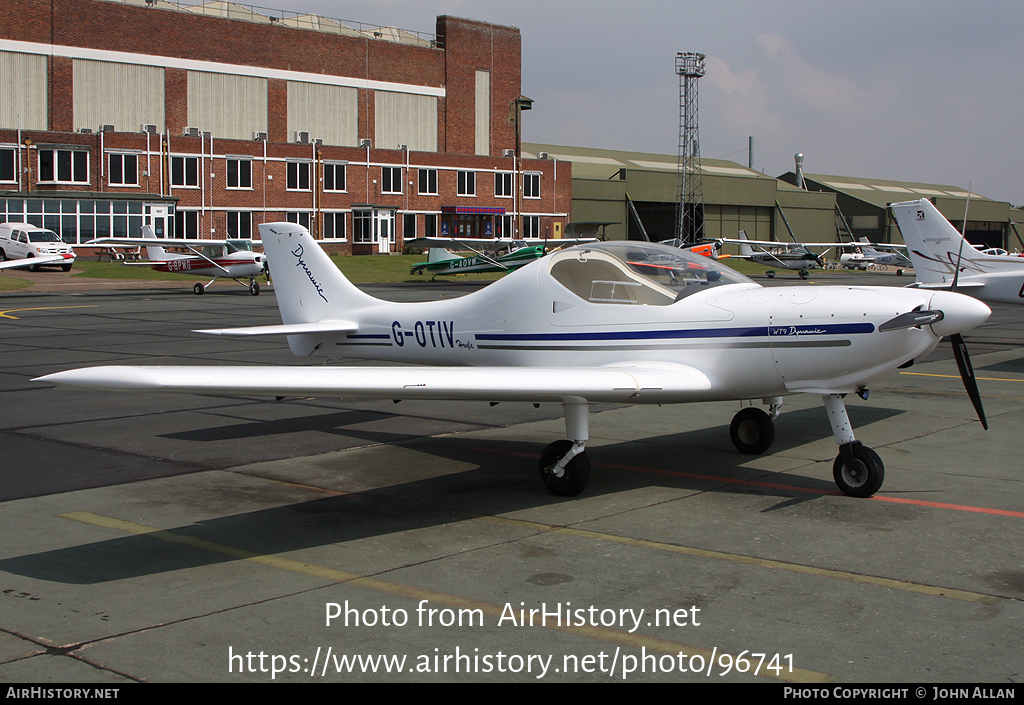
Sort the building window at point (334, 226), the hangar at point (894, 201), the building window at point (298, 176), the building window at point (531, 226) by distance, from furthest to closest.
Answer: the hangar at point (894, 201) < the building window at point (531, 226) < the building window at point (334, 226) < the building window at point (298, 176)

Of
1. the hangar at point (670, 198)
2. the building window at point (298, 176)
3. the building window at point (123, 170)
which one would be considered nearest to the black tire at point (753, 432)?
the building window at point (123, 170)

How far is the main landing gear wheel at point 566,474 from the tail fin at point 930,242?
17632mm

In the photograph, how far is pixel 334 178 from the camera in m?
69.8

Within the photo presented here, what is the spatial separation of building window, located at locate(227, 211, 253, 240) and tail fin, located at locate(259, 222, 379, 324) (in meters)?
55.2

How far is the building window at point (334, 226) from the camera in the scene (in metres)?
69.3

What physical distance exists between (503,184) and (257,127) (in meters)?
20.1

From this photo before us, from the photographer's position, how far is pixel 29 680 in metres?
4.43

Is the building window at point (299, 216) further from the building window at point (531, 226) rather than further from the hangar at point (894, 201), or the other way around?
the hangar at point (894, 201)

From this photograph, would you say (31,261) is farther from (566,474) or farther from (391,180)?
(566,474)

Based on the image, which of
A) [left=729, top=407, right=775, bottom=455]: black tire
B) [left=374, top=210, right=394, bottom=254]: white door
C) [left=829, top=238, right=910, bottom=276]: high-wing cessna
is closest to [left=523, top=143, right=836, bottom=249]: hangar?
[left=374, top=210, right=394, bottom=254]: white door

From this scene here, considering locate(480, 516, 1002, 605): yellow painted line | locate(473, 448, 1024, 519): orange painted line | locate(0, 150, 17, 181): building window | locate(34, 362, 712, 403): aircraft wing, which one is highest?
locate(0, 150, 17, 181): building window

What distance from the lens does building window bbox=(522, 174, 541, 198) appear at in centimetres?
8012

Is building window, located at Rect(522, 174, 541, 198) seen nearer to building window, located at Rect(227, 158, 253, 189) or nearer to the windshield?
building window, located at Rect(227, 158, 253, 189)

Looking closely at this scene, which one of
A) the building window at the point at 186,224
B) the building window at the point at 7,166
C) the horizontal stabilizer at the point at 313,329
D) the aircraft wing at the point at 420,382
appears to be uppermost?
the building window at the point at 7,166
